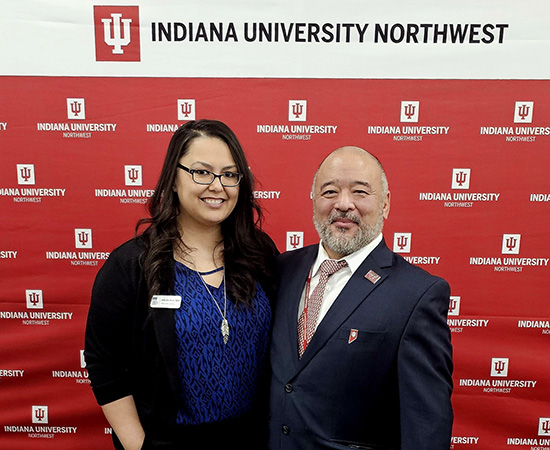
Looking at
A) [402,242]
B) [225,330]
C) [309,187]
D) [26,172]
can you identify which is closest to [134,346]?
[225,330]

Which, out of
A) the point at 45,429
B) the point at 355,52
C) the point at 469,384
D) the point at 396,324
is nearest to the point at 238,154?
the point at 396,324

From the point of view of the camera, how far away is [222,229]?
1570 mm

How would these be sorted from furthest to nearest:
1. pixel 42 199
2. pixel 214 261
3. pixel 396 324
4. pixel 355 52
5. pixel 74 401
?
pixel 74 401, pixel 42 199, pixel 355 52, pixel 214 261, pixel 396 324

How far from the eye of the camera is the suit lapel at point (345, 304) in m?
1.23

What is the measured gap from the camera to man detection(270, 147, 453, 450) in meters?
1.16

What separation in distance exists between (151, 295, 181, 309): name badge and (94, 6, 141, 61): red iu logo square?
1.39 metres

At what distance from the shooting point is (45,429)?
8.07ft

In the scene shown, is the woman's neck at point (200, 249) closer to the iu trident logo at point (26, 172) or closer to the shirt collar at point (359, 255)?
the shirt collar at point (359, 255)

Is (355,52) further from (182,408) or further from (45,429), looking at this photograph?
(45,429)

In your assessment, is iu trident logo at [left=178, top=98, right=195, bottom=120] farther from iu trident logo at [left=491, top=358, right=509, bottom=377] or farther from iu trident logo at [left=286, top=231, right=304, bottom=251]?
iu trident logo at [left=491, top=358, right=509, bottom=377]

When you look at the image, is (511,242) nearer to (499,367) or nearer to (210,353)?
(499,367)

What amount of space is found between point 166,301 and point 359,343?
630mm

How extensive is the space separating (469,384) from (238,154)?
1943 mm

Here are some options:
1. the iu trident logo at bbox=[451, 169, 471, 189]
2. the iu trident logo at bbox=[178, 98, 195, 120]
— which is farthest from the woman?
the iu trident logo at bbox=[451, 169, 471, 189]
